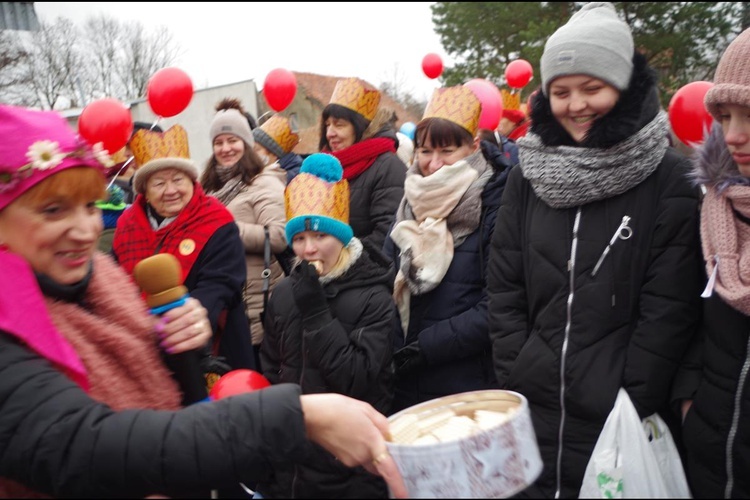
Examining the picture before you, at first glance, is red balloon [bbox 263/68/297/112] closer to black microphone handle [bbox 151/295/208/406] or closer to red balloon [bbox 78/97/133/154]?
red balloon [bbox 78/97/133/154]

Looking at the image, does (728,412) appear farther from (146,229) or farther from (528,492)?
(146,229)

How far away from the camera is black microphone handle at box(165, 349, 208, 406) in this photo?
A: 1.78 m

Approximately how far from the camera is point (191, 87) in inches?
203

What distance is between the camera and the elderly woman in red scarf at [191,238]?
11.7 ft

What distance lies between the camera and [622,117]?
7.69ft

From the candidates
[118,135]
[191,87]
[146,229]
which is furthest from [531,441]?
[191,87]

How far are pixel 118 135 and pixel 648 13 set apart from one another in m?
16.6

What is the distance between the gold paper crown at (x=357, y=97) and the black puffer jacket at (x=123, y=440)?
3.62 m

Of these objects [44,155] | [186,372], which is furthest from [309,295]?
[44,155]

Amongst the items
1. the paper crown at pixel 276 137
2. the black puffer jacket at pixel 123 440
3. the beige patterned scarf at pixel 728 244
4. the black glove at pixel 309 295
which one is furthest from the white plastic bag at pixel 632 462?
the paper crown at pixel 276 137

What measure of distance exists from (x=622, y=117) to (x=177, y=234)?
246 cm

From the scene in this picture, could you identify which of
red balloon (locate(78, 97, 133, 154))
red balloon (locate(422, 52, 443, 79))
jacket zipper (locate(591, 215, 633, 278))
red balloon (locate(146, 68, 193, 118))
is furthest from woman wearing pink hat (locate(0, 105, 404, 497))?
red balloon (locate(422, 52, 443, 79))

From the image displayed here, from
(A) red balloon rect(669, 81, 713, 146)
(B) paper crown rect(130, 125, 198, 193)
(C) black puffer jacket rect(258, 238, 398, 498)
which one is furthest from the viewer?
(A) red balloon rect(669, 81, 713, 146)

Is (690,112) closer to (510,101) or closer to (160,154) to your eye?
(160,154)
